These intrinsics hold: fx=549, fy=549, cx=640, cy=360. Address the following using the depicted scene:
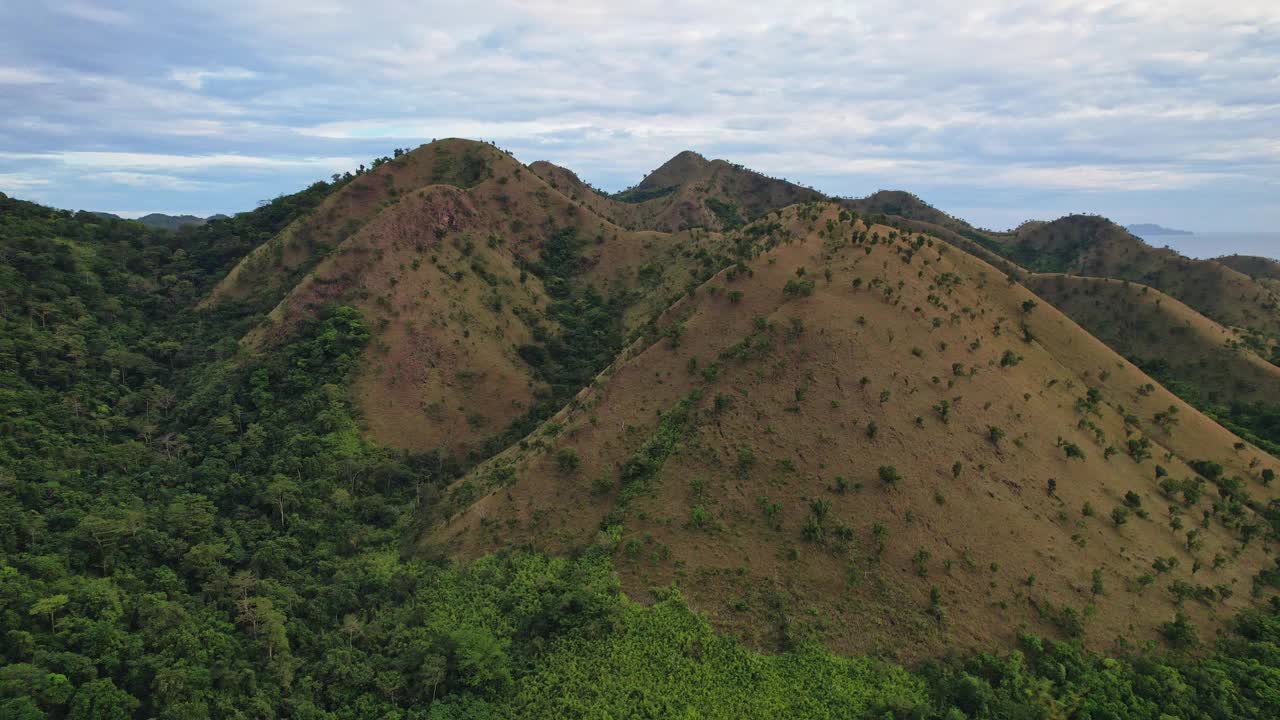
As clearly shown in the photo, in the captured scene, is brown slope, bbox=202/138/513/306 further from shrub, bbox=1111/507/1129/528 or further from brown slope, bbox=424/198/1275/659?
shrub, bbox=1111/507/1129/528

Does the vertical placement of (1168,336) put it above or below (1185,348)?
above

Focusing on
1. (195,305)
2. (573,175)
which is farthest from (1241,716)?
(573,175)

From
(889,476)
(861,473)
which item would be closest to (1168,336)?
(889,476)

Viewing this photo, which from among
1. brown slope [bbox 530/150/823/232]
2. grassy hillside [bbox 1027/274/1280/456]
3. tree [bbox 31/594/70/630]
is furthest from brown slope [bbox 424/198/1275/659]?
brown slope [bbox 530/150/823/232]

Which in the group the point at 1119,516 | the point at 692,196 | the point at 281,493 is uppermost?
the point at 692,196

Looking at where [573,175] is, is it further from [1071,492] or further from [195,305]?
[1071,492]

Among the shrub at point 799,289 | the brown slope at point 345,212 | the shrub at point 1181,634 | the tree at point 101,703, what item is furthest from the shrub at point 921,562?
the brown slope at point 345,212

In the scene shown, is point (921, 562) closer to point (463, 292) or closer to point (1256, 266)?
point (463, 292)

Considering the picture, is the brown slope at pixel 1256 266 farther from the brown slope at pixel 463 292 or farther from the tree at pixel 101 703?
the tree at pixel 101 703
